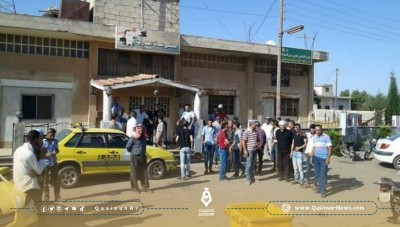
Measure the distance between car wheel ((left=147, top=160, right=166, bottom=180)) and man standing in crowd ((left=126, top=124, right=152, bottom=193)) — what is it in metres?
1.56

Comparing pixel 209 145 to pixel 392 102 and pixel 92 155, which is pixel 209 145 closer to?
pixel 92 155

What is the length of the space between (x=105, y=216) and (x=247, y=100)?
13.2m

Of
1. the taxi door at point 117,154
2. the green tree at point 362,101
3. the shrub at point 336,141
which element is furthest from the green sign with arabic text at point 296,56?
the green tree at point 362,101

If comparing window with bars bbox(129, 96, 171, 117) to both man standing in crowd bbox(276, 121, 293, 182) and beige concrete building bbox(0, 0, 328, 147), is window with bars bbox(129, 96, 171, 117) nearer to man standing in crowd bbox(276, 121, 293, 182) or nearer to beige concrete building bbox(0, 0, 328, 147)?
beige concrete building bbox(0, 0, 328, 147)

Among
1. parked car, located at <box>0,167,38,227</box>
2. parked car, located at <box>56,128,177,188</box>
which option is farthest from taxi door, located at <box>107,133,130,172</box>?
parked car, located at <box>0,167,38,227</box>

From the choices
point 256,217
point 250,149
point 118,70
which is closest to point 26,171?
point 256,217

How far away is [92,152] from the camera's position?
33.5 ft

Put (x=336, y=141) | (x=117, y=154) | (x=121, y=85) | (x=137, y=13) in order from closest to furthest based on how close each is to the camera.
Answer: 1. (x=117, y=154)
2. (x=121, y=85)
3. (x=336, y=141)
4. (x=137, y=13)

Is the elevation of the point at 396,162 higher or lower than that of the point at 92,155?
lower

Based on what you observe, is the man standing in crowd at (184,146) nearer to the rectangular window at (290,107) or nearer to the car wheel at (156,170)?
the car wheel at (156,170)

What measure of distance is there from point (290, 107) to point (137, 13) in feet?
32.6

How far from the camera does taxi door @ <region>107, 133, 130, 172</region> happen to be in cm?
1052

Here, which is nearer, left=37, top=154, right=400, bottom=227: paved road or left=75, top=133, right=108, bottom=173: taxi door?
left=37, top=154, right=400, bottom=227: paved road

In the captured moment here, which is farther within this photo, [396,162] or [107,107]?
[396,162]
